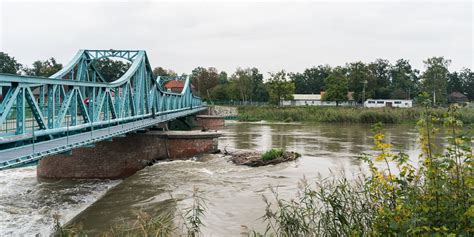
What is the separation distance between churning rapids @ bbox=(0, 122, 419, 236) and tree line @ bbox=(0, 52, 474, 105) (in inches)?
2081

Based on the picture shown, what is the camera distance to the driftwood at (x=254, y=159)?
67.9 feet

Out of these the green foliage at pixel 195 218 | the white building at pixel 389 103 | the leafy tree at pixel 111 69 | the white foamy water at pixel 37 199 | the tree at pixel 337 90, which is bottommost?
the white foamy water at pixel 37 199

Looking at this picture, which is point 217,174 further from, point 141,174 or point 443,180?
point 443,180

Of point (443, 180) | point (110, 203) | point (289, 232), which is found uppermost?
point (443, 180)

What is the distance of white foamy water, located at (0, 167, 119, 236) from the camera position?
1169cm

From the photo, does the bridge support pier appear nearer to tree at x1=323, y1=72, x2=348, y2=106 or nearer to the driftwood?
the driftwood

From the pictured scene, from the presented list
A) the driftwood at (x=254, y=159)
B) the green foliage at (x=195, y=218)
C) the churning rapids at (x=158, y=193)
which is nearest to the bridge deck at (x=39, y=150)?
the churning rapids at (x=158, y=193)

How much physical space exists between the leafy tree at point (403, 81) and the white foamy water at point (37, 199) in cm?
7979

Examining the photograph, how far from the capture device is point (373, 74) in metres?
92.2

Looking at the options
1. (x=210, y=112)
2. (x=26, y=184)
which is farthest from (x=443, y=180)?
(x=210, y=112)

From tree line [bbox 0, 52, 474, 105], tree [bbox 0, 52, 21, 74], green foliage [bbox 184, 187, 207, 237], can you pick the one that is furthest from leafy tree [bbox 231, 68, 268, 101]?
green foliage [bbox 184, 187, 207, 237]

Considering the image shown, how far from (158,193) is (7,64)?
7288cm

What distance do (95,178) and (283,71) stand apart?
63.4m

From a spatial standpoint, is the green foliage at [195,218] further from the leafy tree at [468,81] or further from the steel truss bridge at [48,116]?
the leafy tree at [468,81]
